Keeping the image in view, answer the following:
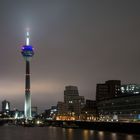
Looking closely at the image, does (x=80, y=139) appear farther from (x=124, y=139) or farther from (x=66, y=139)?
(x=124, y=139)

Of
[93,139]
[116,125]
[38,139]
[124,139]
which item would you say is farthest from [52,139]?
[116,125]

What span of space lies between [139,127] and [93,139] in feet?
130

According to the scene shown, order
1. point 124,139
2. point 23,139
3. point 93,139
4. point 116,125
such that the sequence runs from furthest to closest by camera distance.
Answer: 1. point 116,125
2. point 23,139
3. point 93,139
4. point 124,139

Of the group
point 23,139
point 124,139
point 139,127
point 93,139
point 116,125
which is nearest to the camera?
point 124,139

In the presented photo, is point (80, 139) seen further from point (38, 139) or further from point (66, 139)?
point (38, 139)

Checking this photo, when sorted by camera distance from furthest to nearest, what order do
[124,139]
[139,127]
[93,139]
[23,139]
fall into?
1. [139,127]
2. [23,139]
3. [93,139]
4. [124,139]

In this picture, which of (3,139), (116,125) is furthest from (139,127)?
Answer: (3,139)

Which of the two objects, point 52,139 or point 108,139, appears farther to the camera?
point 52,139

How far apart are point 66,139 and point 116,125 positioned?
212ft

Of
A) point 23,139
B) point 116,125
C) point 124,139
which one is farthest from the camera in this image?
point 116,125

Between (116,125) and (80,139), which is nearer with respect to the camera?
(80,139)

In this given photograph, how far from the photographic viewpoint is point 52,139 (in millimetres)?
140625

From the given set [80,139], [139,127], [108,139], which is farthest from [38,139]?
[139,127]

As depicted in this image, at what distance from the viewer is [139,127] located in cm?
16838
